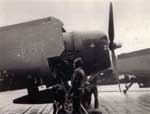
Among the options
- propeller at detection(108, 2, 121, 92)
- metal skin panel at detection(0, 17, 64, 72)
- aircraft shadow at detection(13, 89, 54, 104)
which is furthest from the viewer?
propeller at detection(108, 2, 121, 92)

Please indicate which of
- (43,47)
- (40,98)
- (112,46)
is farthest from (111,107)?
(43,47)

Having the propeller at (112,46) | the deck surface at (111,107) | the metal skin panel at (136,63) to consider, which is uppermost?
the propeller at (112,46)

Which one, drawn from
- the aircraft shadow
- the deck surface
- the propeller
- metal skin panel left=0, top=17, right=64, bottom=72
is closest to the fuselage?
metal skin panel left=0, top=17, right=64, bottom=72

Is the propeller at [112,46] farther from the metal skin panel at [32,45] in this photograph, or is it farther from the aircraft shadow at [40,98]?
the aircraft shadow at [40,98]

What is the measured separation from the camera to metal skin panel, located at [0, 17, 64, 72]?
386 inches

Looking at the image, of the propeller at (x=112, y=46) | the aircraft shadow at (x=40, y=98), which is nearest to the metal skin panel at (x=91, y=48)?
the propeller at (x=112, y=46)

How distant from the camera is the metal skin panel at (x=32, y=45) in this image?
32.2 ft

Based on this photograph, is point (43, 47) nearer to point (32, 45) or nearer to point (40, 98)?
point (32, 45)

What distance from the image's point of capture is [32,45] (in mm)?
9883

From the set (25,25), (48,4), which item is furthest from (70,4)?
(25,25)

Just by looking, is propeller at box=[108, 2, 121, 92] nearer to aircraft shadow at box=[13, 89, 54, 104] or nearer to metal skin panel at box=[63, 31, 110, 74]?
Result: metal skin panel at box=[63, 31, 110, 74]

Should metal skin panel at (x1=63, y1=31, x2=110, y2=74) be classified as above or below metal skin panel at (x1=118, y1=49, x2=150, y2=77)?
above

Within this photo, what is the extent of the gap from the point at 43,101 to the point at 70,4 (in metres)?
2.98

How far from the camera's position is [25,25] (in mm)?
10258
